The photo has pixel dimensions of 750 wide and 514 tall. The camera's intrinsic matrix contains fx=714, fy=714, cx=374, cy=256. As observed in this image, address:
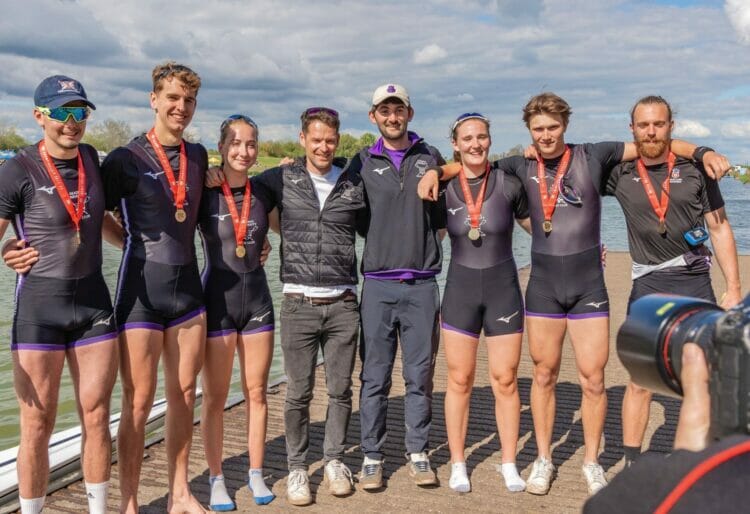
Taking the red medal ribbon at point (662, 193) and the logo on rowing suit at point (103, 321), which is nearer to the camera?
the logo on rowing suit at point (103, 321)

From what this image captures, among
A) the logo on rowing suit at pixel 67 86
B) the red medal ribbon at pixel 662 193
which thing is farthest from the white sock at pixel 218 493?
the red medal ribbon at pixel 662 193

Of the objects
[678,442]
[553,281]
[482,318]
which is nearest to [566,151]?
[553,281]

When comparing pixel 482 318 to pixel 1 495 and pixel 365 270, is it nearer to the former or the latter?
pixel 365 270

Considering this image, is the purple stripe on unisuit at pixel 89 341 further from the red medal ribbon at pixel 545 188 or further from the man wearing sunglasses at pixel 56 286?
the red medal ribbon at pixel 545 188

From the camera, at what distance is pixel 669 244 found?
4.34 m

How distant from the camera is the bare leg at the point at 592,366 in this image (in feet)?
14.5

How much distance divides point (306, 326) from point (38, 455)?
1633 mm

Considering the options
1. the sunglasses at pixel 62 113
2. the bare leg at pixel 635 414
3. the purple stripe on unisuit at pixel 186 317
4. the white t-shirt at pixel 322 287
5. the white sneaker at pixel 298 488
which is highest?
the sunglasses at pixel 62 113

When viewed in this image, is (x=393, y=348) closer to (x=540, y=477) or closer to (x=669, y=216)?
(x=540, y=477)

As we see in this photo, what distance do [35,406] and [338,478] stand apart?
6.13ft

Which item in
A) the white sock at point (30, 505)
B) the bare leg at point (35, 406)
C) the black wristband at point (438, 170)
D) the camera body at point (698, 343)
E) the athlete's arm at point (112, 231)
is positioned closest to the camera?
the camera body at point (698, 343)

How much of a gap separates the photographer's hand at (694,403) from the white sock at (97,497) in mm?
3284

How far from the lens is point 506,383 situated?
454 centimetres

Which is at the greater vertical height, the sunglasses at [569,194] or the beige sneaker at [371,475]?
the sunglasses at [569,194]
